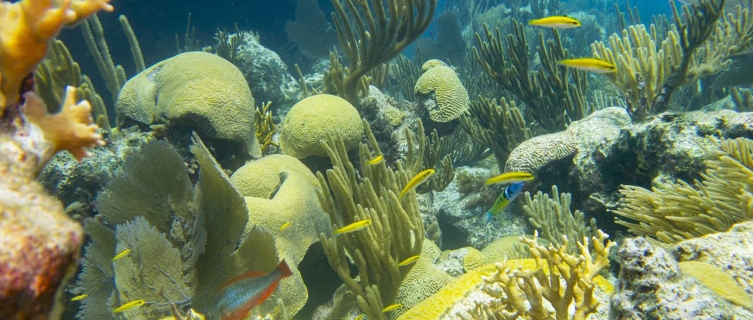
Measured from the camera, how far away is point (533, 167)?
14.2 feet

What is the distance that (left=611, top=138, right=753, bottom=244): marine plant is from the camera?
2566 millimetres

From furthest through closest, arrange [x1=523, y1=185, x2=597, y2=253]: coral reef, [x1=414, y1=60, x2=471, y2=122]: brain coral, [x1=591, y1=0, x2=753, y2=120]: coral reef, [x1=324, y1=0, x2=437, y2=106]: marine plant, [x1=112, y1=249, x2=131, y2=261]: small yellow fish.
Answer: [x1=414, y1=60, x2=471, y2=122]: brain coral
[x1=324, y1=0, x2=437, y2=106]: marine plant
[x1=591, y1=0, x2=753, y2=120]: coral reef
[x1=523, y1=185, x2=597, y2=253]: coral reef
[x1=112, y1=249, x2=131, y2=261]: small yellow fish

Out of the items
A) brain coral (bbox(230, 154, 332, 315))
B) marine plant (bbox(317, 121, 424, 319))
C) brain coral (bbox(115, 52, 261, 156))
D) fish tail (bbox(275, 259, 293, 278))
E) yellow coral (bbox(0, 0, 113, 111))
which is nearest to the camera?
yellow coral (bbox(0, 0, 113, 111))

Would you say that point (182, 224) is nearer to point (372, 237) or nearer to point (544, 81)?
point (372, 237)

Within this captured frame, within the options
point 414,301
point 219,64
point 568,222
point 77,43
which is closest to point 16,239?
point 414,301

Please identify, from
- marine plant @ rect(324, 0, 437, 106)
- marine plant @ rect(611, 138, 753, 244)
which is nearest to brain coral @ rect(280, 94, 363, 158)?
marine plant @ rect(324, 0, 437, 106)

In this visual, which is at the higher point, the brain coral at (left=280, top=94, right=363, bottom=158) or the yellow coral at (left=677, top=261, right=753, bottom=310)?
the yellow coral at (left=677, top=261, right=753, bottom=310)

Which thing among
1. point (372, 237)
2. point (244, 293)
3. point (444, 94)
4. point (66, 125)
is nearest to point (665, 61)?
point (444, 94)

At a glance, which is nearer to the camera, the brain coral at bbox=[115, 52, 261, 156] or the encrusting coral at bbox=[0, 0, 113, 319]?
the encrusting coral at bbox=[0, 0, 113, 319]

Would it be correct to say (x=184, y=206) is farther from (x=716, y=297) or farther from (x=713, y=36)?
(x=713, y=36)

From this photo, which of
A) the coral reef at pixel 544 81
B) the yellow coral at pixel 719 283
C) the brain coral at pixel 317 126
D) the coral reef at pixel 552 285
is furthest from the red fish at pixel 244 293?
the coral reef at pixel 544 81

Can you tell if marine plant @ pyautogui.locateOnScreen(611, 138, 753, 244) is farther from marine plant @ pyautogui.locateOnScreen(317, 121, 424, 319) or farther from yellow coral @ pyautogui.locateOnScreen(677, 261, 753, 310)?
marine plant @ pyautogui.locateOnScreen(317, 121, 424, 319)

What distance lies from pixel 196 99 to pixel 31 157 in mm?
3257

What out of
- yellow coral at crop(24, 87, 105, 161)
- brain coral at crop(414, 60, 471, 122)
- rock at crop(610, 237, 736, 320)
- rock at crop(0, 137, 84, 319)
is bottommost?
brain coral at crop(414, 60, 471, 122)
